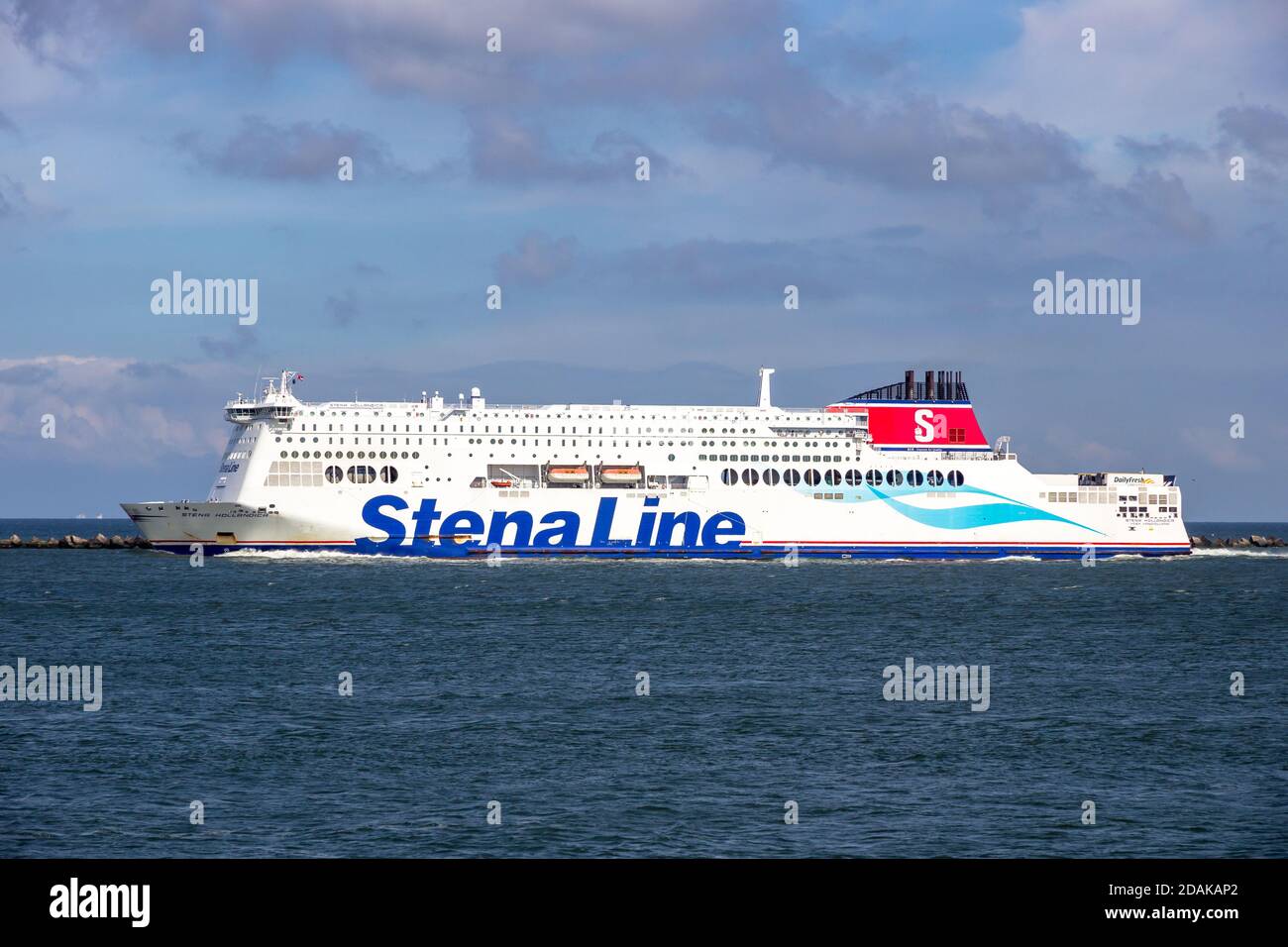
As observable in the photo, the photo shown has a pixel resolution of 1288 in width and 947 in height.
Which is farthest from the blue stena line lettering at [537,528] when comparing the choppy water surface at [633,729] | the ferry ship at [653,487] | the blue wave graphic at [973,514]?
the choppy water surface at [633,729]

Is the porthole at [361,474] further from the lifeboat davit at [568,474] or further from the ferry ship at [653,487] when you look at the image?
the lifeboat davit at [568,474]

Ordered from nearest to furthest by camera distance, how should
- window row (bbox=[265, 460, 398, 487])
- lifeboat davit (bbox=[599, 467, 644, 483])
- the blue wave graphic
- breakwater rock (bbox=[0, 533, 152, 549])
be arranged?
window row (bbox=[265, 460, 398, 487]), lifeboat davit (bbox=[599, 467, 644, 483]), the blue wave graphic, breakwater rock (bbox=[0, 533, 152, 549])

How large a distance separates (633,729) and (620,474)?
40642 mm

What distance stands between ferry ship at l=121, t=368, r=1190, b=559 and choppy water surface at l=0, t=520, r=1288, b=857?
46.9ft

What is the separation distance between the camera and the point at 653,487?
63531 millimetres

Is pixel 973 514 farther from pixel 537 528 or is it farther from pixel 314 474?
pixel 314 474

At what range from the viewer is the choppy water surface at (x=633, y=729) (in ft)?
54.6

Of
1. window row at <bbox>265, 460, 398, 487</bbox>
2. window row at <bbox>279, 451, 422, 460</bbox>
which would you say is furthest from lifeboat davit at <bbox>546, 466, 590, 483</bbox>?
window row at <bbox>265, 460, 398, 487</bbox>

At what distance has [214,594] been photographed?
4572 centimetres

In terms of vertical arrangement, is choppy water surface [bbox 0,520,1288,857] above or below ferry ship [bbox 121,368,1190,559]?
below

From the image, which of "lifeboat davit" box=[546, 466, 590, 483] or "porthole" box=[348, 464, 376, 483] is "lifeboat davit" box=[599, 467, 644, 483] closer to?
"lifeboat davit" box=[546, 466, 590, 483]

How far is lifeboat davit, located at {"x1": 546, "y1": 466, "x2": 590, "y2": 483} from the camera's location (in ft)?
206

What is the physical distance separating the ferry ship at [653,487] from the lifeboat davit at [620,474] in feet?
0.21
